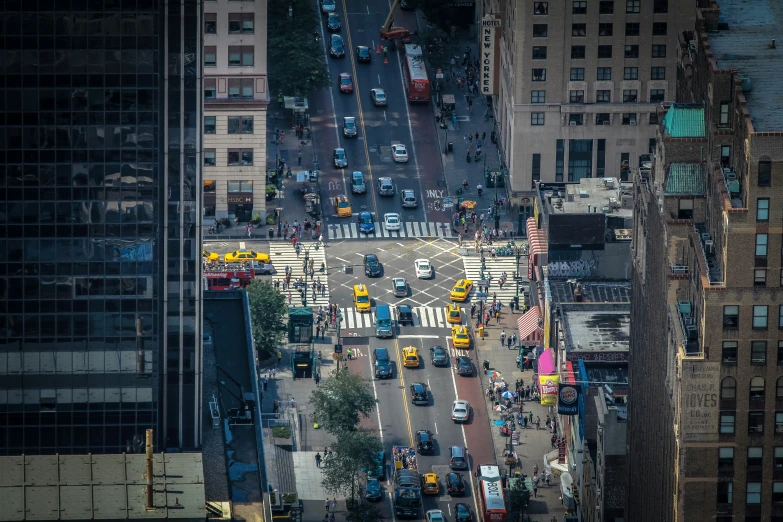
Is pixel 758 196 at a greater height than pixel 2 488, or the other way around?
pixel 758 196

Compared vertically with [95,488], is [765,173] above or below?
above

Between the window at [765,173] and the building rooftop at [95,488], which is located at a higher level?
the window at [765,173]

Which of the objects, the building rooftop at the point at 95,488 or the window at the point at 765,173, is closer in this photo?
the building rooftop at the point at 95,488

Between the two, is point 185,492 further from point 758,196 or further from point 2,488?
point 758,196

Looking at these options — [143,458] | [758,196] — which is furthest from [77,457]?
[758,196]

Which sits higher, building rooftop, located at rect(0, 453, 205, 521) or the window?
the window
